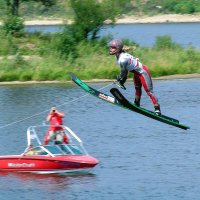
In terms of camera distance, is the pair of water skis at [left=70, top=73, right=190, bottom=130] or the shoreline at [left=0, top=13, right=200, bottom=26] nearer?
the pair of water skis at [left=70, top=73, right=190, bottom=130]

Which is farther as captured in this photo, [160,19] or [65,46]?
[160,19]

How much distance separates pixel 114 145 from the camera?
45594 mm

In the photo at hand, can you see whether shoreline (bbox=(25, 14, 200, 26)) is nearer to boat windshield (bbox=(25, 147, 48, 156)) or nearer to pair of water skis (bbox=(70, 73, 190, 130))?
boat windshield (bbox=(25, 147, 48, 156))

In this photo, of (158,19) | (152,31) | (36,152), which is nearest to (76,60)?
(36,152)

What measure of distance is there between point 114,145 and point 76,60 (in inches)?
1097

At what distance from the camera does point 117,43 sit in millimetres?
27344

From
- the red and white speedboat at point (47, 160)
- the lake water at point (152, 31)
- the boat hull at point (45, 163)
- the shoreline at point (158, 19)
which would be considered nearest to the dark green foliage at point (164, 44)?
the lake water at point (152, 31)

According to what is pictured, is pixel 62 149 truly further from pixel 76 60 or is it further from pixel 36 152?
pixel 76 60

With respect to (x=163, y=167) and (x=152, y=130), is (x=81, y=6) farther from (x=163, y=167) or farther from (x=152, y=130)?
(x=163, y=167)

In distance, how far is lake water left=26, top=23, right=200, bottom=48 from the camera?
11031 cm

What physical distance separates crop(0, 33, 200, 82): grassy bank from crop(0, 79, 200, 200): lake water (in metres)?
2.03

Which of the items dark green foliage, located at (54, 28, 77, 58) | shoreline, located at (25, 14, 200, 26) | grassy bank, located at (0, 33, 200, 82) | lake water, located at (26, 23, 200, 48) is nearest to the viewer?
grassy bank, located at (0, 33, 200, 82)

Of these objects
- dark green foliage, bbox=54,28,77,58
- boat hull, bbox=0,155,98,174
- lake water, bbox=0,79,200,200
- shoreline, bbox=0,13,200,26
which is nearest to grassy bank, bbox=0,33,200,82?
dark green foliage, bbox=54,28,77,58

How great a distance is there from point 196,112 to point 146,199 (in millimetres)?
22394
